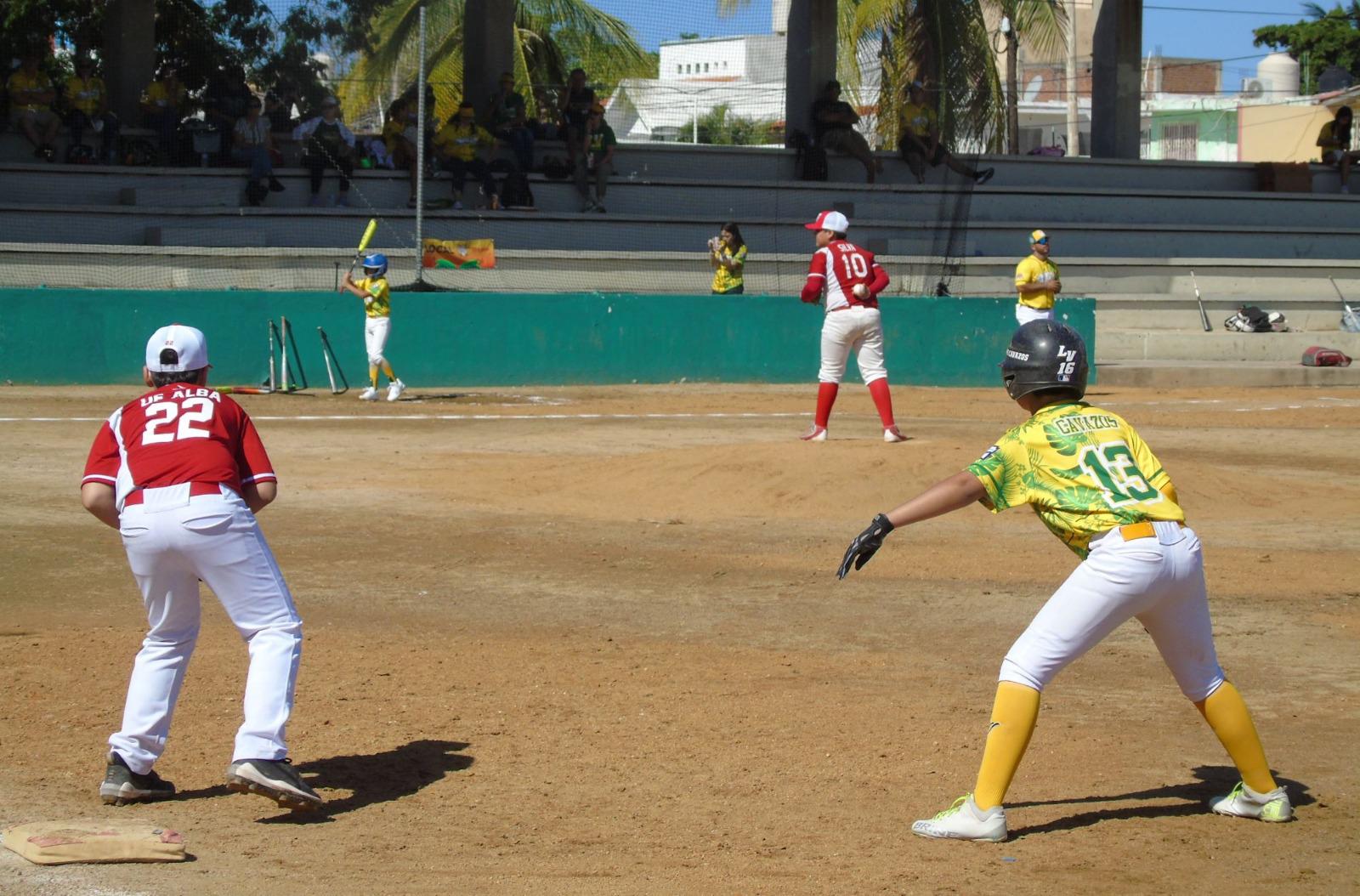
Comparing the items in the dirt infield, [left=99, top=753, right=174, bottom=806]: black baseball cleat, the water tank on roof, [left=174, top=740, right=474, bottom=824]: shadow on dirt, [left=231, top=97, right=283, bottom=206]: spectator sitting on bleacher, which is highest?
the water tank on roof

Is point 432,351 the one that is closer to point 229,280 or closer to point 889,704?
point 229,280

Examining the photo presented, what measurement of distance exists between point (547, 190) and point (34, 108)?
7960 millimetres

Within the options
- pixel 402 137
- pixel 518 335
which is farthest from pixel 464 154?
pixel 518 335

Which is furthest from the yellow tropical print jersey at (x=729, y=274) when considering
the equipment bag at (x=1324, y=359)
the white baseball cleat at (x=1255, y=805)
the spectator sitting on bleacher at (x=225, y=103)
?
the white baseball cleat at (x=1255, y=805)

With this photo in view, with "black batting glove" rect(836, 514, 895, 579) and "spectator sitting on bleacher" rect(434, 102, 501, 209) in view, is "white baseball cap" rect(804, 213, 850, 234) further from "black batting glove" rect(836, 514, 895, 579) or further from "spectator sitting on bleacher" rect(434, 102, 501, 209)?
"spectator sitting on bleacher" rect(434, 102, 501, 209)

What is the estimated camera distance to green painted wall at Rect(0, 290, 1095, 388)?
19.4 meters

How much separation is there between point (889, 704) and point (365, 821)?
Result: 97.4 inches

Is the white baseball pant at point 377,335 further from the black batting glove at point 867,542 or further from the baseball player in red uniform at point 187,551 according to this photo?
the black batting glove at point 867,542

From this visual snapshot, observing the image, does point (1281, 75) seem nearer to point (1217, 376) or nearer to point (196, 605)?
point (1217, 376)

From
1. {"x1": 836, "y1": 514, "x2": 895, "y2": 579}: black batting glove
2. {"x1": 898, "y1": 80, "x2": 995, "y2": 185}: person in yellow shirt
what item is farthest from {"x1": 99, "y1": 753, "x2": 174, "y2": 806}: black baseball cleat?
{"x1": 898, "y1": 80, "x2": 995, "y2": 185}: person in yellow shirt

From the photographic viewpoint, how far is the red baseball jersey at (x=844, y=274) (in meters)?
13.1

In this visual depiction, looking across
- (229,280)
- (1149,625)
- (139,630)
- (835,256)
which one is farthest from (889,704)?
(229,280)

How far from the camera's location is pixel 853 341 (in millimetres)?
13383

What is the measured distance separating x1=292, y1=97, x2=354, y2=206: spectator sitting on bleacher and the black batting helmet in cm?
1990
